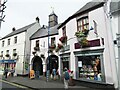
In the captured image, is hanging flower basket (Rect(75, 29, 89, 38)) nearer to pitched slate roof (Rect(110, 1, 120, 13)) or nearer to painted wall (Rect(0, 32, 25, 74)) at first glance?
pitched slate roof (Rect(110, 1, 120, 13))

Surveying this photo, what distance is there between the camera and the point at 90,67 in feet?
43.3

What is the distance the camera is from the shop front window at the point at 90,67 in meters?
12.4

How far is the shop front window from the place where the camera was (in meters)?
12.4

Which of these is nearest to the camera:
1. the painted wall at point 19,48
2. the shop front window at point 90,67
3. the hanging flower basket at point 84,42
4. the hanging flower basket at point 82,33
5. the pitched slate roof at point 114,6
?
the pitched slate roof at point 114,6

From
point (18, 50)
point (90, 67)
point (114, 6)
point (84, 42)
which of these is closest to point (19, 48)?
point (18, 50)

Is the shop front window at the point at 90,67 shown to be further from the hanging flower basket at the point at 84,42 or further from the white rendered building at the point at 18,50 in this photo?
the white rendered building at the point at 18,50

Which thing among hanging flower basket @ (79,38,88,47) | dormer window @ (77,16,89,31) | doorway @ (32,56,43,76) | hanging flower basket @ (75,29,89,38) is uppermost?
dormer window @ (77,16,89,31)

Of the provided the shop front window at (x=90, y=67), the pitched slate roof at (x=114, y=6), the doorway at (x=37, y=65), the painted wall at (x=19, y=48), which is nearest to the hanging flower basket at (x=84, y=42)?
the shop front window at (x=90, y=67)

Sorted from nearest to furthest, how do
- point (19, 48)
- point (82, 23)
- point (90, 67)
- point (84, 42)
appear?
point (84, 42) → point (90, 67) → point (82, 23) → point (19, 48)

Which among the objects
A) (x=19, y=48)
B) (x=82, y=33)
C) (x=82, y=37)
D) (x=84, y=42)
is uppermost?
(x=82, y=33)

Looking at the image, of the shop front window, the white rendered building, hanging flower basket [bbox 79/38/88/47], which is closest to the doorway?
the white rendered building

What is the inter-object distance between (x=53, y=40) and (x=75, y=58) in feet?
26.8

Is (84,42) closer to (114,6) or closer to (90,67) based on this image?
(90,67)

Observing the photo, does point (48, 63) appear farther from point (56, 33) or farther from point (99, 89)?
point (99, 89)
